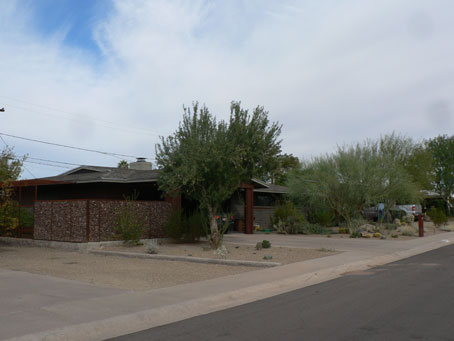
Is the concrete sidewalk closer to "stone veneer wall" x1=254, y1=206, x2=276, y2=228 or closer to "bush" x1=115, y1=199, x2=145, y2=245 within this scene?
"bush" x1=115, y1=199, x2=145, y2=245

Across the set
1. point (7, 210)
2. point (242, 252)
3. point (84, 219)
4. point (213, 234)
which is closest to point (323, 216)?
point (213, 234)

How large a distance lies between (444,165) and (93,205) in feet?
155

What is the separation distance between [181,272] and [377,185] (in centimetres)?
1568

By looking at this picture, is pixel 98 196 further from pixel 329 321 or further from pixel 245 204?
pixel 329 321

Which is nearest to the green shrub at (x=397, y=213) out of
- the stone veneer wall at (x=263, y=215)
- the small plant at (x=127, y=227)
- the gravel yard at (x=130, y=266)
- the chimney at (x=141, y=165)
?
the stone veneer wall at (x=263, y=215)

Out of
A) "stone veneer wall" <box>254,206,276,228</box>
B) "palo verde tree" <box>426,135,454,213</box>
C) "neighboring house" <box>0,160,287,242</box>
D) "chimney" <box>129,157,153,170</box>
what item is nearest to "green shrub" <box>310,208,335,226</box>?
"stone veneer wall" <box>254,206,276,228</box>

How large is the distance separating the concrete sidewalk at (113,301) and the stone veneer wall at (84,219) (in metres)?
6.23

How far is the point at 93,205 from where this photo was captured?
736 inches

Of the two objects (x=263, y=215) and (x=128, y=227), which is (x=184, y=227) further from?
(x=263, y=215)

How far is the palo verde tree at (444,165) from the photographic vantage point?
5384 centimetres

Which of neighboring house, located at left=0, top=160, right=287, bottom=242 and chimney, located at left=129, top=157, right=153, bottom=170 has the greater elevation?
chimney, located at left=129, top=157, right=153, bottom=170

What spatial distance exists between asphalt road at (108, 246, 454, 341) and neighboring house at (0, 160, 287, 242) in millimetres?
10919

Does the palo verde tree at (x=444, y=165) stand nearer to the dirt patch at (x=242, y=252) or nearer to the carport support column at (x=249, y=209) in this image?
the carport support column at (x=249, y=209)

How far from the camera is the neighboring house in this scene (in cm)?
1877
